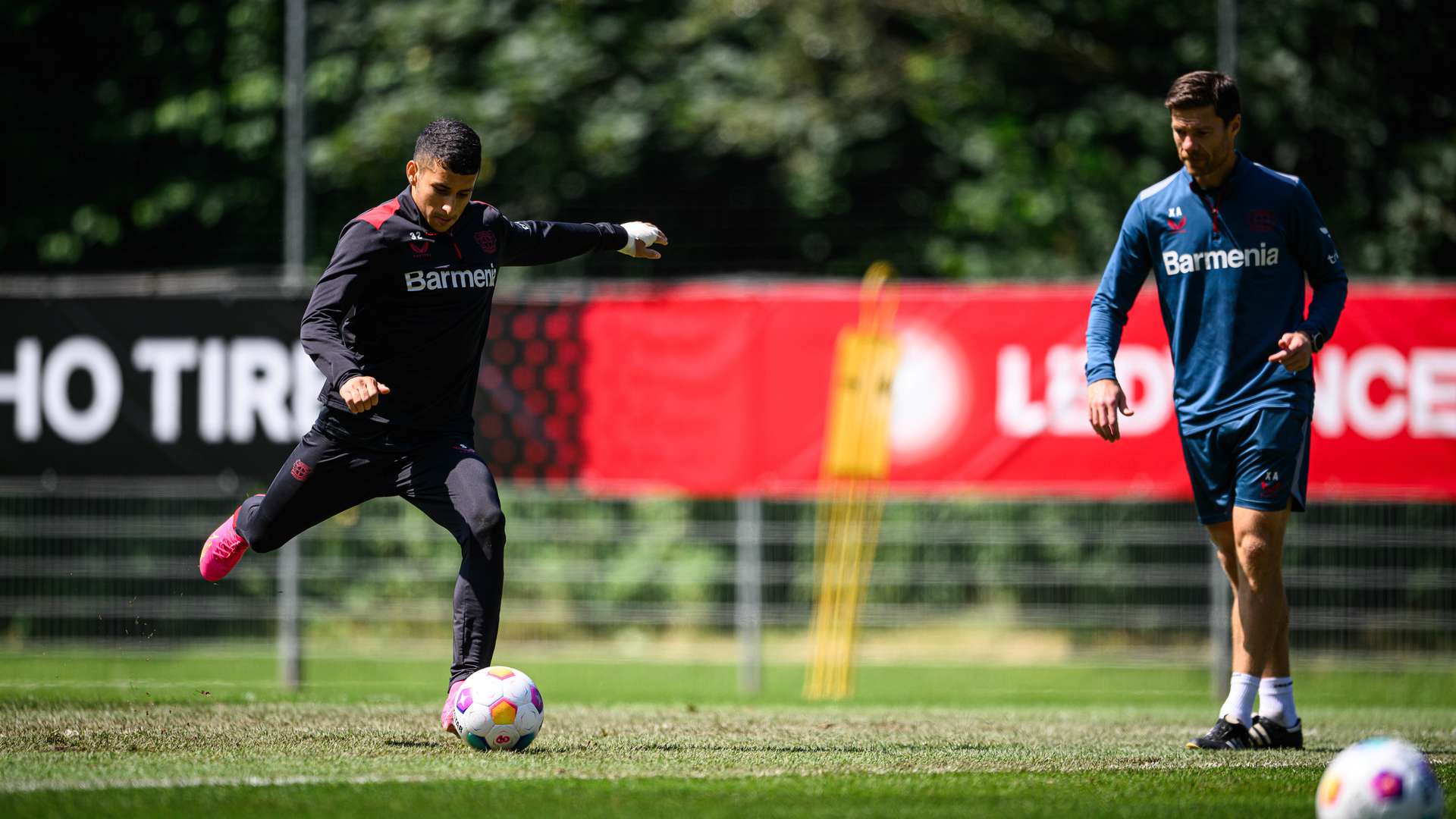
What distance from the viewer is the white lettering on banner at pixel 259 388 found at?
1045cm

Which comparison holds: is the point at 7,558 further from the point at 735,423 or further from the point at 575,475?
the point at 735,423

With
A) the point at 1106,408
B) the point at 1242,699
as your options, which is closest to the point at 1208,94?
the point at 1106,408

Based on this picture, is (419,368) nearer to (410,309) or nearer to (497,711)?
(410,309)

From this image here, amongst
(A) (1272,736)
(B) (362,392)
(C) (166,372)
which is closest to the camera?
(B) (362,392)

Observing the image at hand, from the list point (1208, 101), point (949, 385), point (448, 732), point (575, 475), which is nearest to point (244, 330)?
point (575, 475)

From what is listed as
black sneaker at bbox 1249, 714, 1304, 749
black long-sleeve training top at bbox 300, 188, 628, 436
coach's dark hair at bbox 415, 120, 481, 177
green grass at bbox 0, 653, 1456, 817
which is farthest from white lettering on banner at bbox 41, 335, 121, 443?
black sneaker at bbox 1249, 714, 1304, 749

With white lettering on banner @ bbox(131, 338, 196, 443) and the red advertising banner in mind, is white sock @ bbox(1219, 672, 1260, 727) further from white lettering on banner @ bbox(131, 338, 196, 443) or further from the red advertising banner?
white lettering on banner @ bbox(131, 338, 196, 443)

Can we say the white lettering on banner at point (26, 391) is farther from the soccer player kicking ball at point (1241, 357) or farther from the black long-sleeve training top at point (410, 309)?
the soccer player kicking ball at point (1241, 357)

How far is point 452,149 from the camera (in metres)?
5.88

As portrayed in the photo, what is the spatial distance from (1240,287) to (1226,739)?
5.47 ft

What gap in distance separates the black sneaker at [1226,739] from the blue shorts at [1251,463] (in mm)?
761

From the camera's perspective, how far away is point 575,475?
10578 millimetres

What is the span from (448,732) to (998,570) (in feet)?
20.7

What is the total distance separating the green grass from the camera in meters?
4.69
